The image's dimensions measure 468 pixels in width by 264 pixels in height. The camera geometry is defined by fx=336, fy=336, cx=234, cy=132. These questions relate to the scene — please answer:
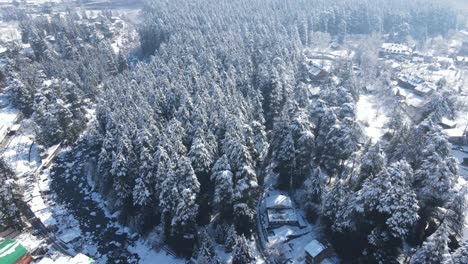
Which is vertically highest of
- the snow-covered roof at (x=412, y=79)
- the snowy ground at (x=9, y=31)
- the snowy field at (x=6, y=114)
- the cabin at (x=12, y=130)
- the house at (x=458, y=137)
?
the snowy ground at (x=9, y=31)

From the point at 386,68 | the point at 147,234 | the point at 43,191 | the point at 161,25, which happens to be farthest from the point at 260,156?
the point at 161,25

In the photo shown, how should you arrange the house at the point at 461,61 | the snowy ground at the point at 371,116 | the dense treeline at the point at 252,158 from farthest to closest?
1. the house at the point at 461,61
2. the snowy ground at the point at 371,116
3. the dense treeline at the point at 252,158

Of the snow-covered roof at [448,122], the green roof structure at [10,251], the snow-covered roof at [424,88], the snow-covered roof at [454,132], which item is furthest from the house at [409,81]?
the green roof structure at [10,251]

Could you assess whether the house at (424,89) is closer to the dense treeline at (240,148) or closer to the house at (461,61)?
the dense treeline at (240,148)

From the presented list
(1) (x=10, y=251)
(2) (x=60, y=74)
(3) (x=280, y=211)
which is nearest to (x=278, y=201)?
(3) (x=280, y=211)

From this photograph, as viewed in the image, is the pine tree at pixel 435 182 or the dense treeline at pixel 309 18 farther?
the dense treeline at pixel 309 18

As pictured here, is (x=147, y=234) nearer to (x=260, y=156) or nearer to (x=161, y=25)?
(x=260, y=156)

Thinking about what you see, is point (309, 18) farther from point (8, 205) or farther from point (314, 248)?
point (8, 205)
